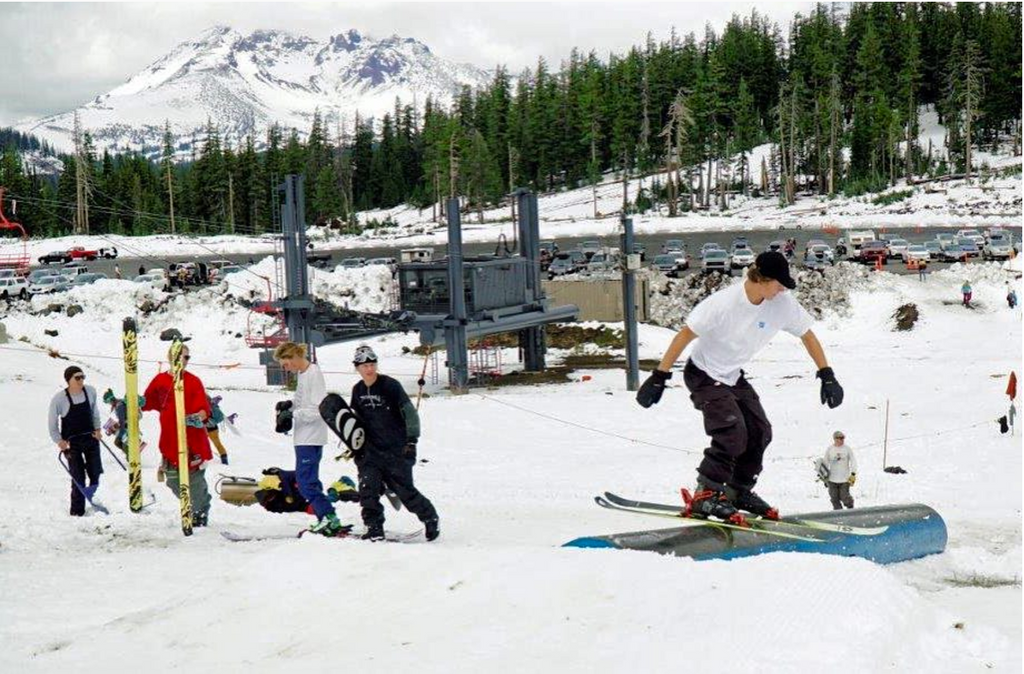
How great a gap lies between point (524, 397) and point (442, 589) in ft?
75.7

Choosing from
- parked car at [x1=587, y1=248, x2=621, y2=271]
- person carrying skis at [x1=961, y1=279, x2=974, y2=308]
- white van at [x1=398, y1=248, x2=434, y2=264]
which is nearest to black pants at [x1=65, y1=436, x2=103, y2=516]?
person carrying skis at [x1=961, y1=279, x2=974, y2=308]

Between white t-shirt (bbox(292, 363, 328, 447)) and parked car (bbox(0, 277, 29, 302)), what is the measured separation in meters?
47.2

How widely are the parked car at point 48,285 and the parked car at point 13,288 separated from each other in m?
0.37

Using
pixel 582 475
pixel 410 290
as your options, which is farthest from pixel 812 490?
pixel 410 290

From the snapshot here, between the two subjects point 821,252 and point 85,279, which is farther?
point 821,252

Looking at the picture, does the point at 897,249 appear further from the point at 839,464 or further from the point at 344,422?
the point at 344,422

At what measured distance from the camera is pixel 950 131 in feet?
331

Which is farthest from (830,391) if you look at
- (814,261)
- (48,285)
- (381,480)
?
(48,285)

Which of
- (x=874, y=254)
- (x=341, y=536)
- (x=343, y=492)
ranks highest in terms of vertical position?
(x=874, y=254)

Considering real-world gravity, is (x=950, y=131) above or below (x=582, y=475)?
above

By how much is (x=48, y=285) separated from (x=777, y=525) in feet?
169

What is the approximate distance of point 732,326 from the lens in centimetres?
735

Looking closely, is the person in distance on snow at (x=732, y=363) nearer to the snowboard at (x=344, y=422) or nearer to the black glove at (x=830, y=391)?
the black glove at (x=830, y=391)

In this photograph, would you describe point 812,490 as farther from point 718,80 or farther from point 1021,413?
point 718,80
